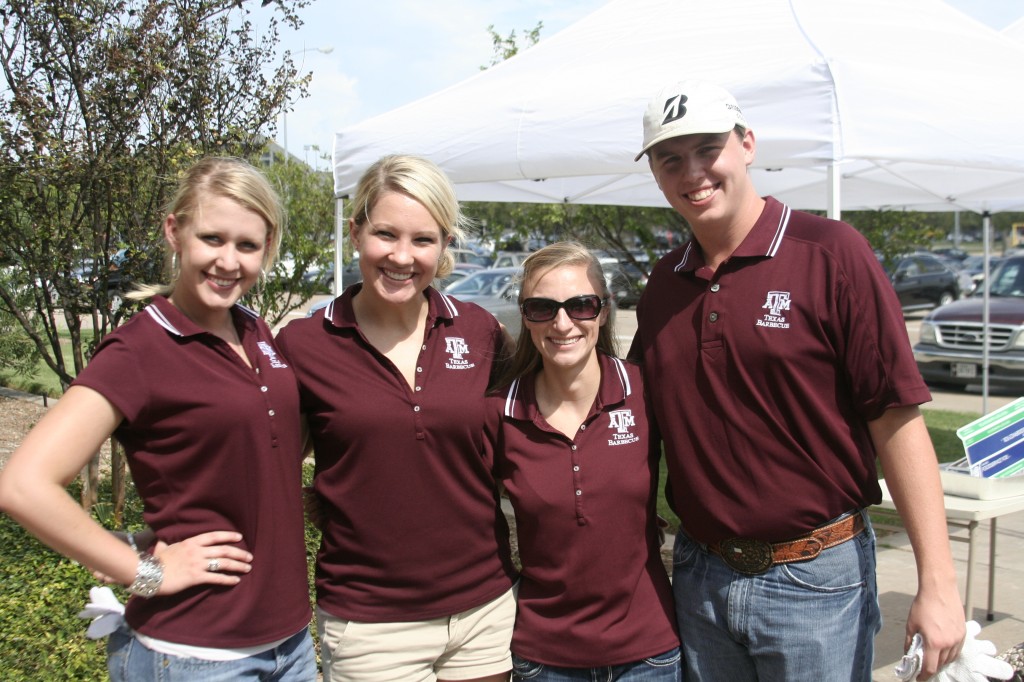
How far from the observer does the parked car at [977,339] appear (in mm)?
11398

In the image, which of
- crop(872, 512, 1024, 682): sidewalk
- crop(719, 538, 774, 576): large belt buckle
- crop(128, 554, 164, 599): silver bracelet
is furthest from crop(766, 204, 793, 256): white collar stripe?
crop(872, 512, 1024, 682): sidewalk

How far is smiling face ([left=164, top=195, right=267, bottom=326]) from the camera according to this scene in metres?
2.15

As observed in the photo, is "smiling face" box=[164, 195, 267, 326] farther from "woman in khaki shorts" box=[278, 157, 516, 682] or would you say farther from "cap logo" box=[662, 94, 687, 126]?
"cap logo" box=[662, 94, 687, 126]

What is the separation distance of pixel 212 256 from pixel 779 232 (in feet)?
4.54

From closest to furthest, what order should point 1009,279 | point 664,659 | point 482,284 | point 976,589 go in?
point 664,659
point 976,589
point 1009,279
point 482,284

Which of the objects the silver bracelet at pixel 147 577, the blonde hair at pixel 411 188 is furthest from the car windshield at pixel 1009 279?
the silver bracelet at pixel 147 577

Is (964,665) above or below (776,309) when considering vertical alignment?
below

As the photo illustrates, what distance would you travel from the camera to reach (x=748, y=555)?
2.24 m

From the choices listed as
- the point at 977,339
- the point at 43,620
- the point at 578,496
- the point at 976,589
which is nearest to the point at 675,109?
the point at 578,496

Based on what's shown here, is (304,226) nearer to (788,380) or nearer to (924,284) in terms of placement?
(788,380)

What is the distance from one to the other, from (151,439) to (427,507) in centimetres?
70

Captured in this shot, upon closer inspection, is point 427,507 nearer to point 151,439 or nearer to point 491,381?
point 491,381

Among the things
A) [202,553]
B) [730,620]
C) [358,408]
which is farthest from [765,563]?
→ [202,553]

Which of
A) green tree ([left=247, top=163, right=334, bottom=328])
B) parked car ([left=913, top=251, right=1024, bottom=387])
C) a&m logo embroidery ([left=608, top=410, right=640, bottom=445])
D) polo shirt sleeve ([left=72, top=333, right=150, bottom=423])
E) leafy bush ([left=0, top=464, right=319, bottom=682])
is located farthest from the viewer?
parked car ([left=913, top=251, right=1024, bottom=387])
